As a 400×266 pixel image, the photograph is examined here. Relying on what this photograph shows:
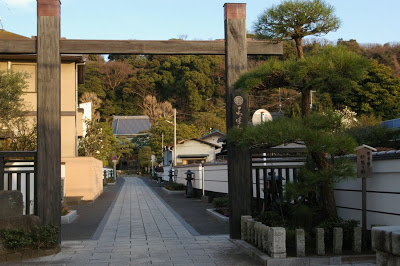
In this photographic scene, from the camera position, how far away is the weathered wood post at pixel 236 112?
9.53m

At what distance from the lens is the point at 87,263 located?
303 inches

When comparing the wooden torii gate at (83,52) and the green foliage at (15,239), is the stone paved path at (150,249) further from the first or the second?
the wooden torii gate at (83,52)

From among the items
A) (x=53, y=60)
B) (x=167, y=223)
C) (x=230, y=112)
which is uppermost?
(x=53, y=60)

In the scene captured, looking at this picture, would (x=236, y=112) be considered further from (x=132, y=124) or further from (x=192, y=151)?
(x=132, y=124)

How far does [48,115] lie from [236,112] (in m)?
3.75

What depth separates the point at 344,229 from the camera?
7.52 metres

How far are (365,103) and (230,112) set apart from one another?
28835mm

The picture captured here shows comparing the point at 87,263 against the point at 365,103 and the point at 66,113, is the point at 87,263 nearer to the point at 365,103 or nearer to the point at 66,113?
the point at 66,113

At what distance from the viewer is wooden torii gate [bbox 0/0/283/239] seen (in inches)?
357

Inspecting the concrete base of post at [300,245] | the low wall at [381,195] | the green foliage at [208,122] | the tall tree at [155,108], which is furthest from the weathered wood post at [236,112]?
the tall tree at [155,108]

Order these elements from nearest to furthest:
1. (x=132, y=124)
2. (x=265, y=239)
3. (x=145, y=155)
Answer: (x=265, y=239) → (x=145, y=155) → (x=132, y=124)

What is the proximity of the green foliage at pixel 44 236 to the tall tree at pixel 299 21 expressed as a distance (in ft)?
16.5

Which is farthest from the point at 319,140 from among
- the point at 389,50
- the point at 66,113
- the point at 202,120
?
the point at 202,120

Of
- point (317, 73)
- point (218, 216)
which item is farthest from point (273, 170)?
point (218, 216)
